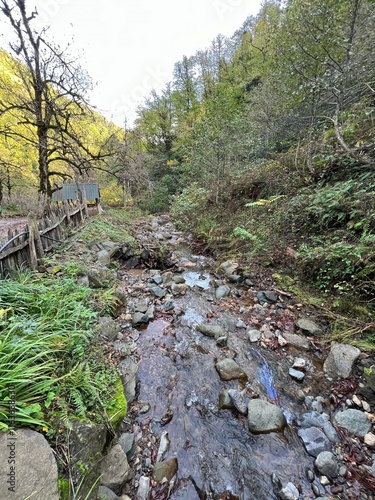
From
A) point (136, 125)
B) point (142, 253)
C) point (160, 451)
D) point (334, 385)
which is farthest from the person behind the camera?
point (136, 125)

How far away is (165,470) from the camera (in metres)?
1.78

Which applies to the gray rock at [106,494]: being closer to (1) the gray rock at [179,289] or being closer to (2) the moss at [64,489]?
(2) the moss at [64,489]

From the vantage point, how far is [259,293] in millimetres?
4137

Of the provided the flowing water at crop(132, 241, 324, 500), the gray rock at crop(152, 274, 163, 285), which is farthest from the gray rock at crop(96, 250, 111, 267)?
the flowing water at crop(132, 241, 324, 500)

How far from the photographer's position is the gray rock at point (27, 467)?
1.15 metres

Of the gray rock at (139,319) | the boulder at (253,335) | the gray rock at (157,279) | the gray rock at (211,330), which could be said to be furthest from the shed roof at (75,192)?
the boulder at (253,335)

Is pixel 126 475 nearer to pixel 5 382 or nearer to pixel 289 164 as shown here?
pixel 5 382

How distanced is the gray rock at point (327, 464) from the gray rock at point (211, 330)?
5.55 ft

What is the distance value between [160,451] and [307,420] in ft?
5.00

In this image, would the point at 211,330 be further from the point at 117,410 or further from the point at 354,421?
the point at 354,421

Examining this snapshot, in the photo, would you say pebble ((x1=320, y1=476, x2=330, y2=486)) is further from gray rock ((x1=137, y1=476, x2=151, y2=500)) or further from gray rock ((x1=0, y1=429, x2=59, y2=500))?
gray rock ((x1=0, y1=429, x2=59, y2=500))

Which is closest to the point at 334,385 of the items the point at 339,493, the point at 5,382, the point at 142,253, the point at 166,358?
the point at 339,493

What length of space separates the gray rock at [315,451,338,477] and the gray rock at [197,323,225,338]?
5.55ft

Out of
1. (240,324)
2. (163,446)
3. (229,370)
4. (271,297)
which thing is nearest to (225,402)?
(229,370)
